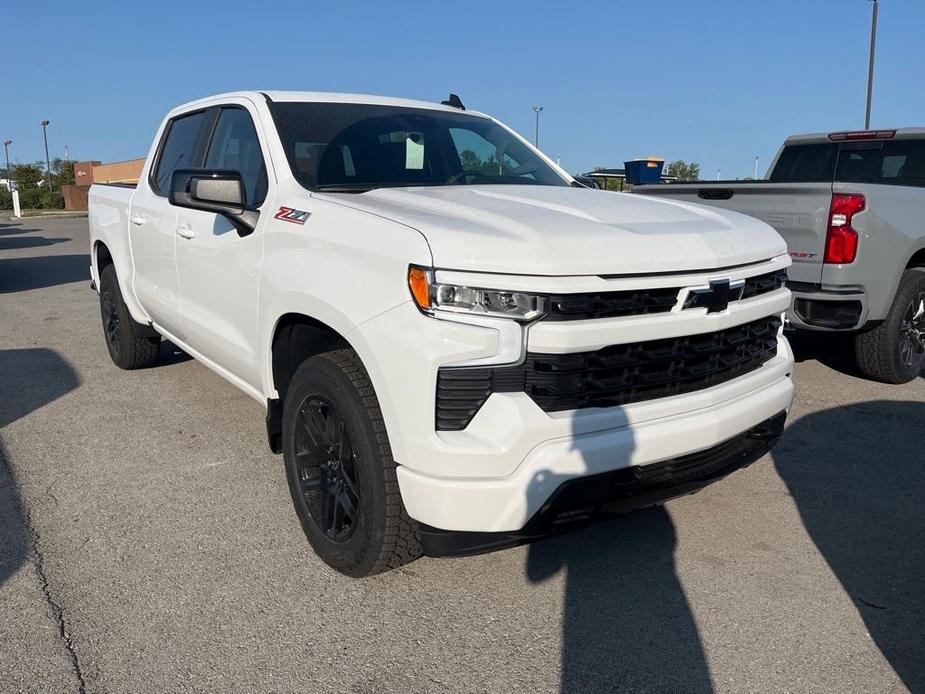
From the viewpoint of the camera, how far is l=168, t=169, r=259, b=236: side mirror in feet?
10.9

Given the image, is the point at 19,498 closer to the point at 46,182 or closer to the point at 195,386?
the point at 195,386

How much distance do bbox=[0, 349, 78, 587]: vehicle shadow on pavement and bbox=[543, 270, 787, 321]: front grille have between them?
2348 millimetres

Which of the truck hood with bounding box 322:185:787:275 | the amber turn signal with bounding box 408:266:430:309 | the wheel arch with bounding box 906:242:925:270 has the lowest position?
the wheel arch with bounding box 906:242:925:270

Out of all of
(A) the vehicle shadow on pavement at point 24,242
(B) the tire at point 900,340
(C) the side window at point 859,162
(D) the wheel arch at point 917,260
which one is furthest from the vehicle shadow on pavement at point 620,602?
(A) the vehicle shadow on pavement at point 24,242

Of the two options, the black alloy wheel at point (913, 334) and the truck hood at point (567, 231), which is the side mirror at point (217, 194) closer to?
the truck hood at point (567, 231)

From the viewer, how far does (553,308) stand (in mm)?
2492

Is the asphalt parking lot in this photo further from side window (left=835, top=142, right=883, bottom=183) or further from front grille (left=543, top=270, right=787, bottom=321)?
side window (left=835, top=142, right=883, bottom=183)

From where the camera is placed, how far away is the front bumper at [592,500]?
8.32 feet

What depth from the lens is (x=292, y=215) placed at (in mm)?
3215

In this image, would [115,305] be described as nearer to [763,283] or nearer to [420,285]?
[420,285]

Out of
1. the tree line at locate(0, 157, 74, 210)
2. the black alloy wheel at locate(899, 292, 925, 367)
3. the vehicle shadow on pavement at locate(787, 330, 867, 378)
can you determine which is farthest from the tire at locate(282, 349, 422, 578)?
the tree line at locate(0, 157, 74, 210)

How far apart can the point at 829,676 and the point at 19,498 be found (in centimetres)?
352

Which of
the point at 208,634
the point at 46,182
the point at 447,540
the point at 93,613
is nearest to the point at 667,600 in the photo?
the point at 447,540

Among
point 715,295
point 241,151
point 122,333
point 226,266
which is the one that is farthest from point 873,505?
point 122,333
